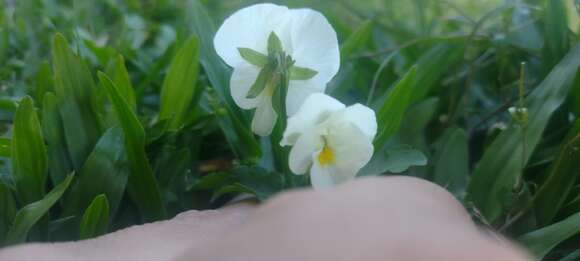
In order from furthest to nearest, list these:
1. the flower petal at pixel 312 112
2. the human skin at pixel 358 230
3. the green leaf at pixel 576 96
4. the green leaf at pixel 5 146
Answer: the green leaf at pixel 576 96, the green leaf at pixel 5 146, the flower petal at pixel 312 112, the human skin at pixel 358 230

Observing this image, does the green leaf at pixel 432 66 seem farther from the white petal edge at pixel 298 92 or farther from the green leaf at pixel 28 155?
the green leaf at pixel 28 155

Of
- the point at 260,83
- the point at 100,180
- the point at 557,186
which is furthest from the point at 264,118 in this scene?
the point at 557,186

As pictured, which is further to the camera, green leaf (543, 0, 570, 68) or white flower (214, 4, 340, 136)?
green leaf (543, 0, 570, 68)

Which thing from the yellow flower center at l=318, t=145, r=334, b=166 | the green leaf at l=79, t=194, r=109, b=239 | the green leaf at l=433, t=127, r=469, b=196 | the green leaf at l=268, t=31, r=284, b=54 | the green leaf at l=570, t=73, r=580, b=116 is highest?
the green leaf at l=268, t=31, r=284, b=54

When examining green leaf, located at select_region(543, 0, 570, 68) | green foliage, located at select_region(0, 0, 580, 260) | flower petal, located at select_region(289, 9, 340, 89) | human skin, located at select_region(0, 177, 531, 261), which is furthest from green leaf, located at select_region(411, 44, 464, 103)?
human skin, located at select_region(0, 177, 531, 261)

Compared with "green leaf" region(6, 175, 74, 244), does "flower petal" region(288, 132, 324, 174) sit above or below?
above

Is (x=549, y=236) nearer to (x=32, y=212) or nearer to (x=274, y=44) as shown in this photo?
(x=274, y=44)

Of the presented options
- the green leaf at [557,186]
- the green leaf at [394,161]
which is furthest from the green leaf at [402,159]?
the green leaf at [557,186]

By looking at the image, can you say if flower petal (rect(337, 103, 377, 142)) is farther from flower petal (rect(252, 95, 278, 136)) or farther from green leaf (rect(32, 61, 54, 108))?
green leaf (rect(32, 61, 54, 108))

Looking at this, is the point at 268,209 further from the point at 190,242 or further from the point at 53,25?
the point at 53,25
